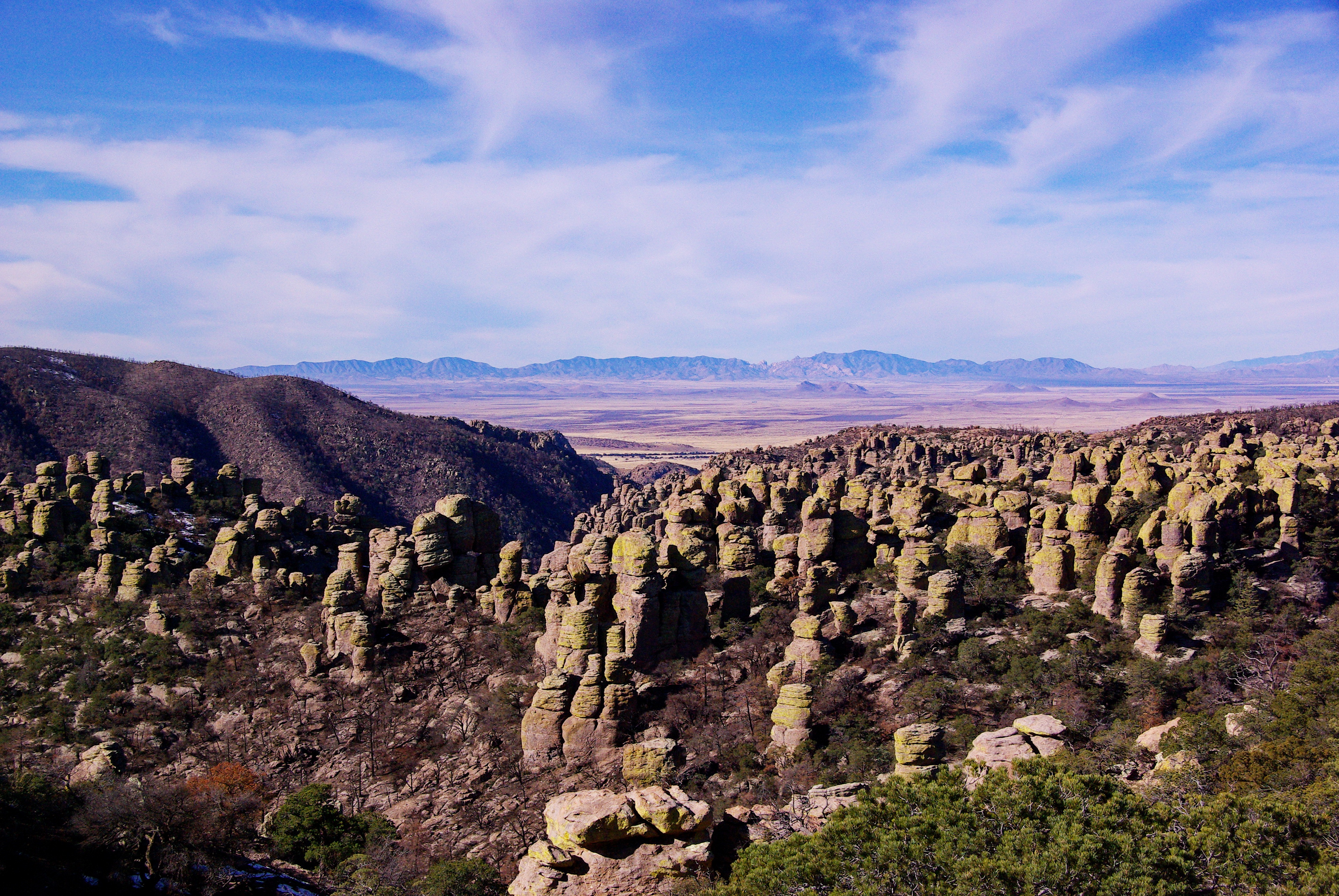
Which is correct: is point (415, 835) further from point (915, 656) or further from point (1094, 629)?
point (1094, 629)

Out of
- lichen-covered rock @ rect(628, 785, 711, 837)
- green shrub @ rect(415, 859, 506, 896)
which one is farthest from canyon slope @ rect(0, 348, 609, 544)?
lichen-covered rock @ rect(628, 785, 711, 837)

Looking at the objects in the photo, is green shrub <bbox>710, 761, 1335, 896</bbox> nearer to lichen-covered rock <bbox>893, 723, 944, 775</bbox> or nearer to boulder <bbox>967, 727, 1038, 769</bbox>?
boulder <bbox>967, 727, 1038, 769</bbox>

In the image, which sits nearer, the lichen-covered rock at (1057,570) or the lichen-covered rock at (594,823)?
the lichen-covered rock at (594,823)

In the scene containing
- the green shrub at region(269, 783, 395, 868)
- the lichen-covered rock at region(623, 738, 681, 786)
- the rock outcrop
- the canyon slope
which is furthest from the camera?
the canyon slope

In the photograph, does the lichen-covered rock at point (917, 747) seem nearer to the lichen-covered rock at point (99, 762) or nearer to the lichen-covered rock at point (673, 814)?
the lichen-covered rock at point (673, 814)

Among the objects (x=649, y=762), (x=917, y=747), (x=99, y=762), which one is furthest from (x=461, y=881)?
(x=99, y=762)

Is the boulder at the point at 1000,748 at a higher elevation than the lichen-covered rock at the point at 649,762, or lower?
higher

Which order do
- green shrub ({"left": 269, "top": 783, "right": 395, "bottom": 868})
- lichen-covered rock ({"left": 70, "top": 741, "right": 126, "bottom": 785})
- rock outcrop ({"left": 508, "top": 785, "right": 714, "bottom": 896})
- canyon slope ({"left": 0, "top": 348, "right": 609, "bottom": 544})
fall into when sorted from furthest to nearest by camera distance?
canyon slope ({"left": 0, "top": 348, "right": 609, "bottom": 544})
lichen-covered rock ({"left": 70, "top": 741, "right": 126, "bottom": 785})
green shrub ({"left": 269, "top": 783, "right": 395, "bottom": 868})
rock outcrop ({"left": 508, "top": 785, "right": 714, "bottom": 896})

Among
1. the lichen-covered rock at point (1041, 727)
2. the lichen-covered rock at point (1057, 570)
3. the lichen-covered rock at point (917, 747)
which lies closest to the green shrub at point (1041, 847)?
the lichen-covered rock at point (917, 747)

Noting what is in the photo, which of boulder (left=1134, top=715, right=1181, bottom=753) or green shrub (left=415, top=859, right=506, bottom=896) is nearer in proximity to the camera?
green shrub (left=415, top=859, right=506, bottom=896)

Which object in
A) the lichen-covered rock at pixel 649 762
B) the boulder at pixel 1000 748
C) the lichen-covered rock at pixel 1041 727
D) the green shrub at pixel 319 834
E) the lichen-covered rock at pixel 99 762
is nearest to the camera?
the boulder at pixel 1000 748

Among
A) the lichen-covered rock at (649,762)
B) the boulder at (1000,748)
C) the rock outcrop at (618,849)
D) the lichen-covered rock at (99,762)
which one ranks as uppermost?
the boulder at (1000,748)

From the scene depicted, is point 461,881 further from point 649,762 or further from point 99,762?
point 99,762

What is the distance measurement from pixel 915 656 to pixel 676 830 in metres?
16.9
